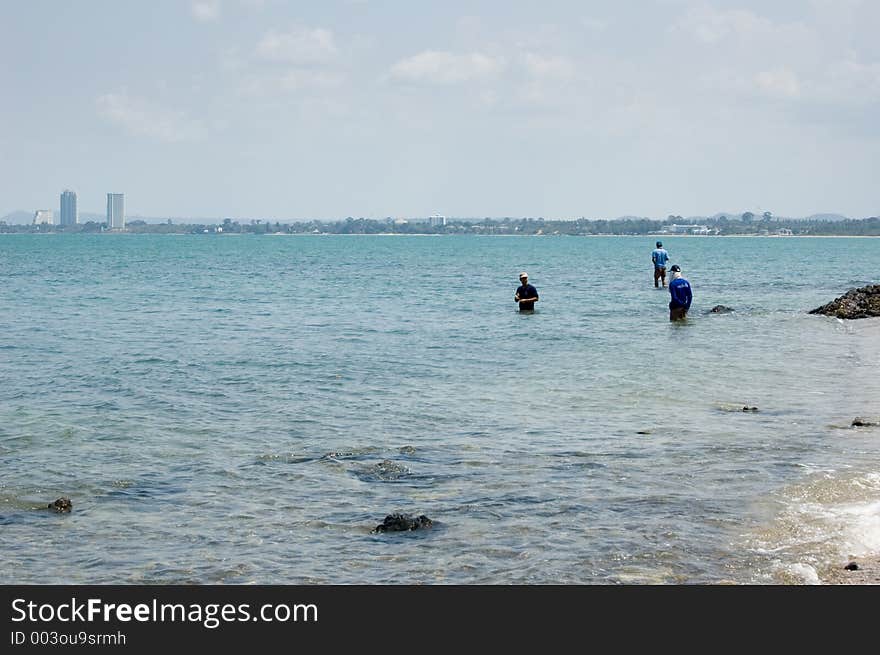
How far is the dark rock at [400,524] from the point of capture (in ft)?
39.3

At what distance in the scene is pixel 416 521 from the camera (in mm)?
12086

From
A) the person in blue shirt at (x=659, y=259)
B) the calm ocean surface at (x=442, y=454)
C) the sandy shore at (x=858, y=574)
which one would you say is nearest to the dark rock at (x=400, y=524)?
the calm ocean surface at (x=442, y=454)

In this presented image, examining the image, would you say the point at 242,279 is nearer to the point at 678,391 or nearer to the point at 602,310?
the point at 602,310

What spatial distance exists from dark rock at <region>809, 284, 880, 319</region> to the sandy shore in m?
28.9

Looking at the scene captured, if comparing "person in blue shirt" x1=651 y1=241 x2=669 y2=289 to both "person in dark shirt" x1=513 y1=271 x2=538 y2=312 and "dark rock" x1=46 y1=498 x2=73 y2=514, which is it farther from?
"dark rock" x1=46 y1=498 x2=73 y2=514

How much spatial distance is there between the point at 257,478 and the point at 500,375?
34.5ft

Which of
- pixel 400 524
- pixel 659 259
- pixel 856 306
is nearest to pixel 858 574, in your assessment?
pixel 400 524

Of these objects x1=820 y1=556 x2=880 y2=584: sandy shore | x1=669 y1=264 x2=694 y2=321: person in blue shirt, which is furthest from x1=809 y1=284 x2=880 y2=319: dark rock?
x1=820 y1=556 x2=880 y2=584: sandy shore

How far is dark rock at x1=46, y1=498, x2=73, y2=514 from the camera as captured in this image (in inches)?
510

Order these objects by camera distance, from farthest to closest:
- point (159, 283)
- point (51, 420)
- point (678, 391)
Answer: point (159, 283) < point (678, 391) < point (51, 420)

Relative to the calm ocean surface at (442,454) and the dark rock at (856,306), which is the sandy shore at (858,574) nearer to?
the calm ocean surface at (442,454)

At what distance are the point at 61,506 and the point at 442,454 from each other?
5.36 metres

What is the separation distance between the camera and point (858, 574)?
10.1 m
